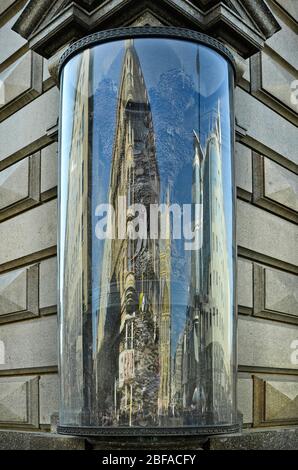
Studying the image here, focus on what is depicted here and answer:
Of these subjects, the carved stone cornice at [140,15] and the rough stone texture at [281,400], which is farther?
the rough stone texture at [281,400]

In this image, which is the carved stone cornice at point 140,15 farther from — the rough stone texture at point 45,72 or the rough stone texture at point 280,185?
Result: the rough stone texture at point 280,185

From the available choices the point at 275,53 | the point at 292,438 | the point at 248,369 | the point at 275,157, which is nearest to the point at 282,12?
the point at 275,53

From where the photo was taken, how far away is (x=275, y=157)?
25.4 ft

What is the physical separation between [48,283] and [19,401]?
1224mm

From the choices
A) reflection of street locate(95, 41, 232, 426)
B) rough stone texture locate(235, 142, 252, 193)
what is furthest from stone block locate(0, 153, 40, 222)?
reflection of street locate(95, 41, 232, 426)

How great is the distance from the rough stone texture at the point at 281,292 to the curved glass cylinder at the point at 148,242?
1.43 metres

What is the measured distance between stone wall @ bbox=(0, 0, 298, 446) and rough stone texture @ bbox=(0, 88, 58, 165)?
0.5 inches

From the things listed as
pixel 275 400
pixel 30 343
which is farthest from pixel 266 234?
pixel 30 343

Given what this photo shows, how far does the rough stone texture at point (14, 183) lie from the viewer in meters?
7.84

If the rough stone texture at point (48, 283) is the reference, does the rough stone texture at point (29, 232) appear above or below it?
above

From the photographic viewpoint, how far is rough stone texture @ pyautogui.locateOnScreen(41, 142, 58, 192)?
7.33 m

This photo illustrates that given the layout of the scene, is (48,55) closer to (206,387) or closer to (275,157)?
(275,157)

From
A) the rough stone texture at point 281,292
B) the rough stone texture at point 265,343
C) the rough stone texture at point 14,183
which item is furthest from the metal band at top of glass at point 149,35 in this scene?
the rough stone texture at point 265,343

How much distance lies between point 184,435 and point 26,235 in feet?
10.4
